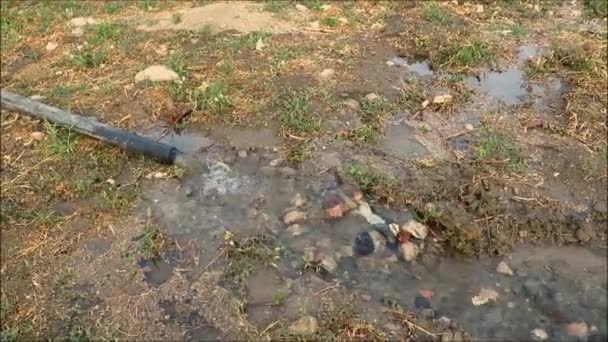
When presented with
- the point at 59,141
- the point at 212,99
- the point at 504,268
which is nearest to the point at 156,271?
the point at 59,141

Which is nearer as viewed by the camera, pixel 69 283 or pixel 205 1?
pixel 69 283

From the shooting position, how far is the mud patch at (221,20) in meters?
5.62

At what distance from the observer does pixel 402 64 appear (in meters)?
5.03

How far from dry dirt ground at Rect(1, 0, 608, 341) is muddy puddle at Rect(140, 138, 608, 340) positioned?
0.02 metres

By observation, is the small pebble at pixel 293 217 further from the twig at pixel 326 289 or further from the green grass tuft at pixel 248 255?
the twig at pixel 326 289

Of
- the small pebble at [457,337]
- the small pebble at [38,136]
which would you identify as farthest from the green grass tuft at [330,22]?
the small pebble at [457,337]

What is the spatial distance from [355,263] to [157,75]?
8.36 feet

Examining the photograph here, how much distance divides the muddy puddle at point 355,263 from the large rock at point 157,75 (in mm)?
1262

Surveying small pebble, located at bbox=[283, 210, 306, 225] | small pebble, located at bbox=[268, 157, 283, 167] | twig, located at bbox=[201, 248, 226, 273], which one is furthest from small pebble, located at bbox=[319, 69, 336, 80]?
twig, located at bbox=[201, 248, 226, 273]

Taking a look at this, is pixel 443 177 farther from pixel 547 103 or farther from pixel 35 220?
pixel 35 220

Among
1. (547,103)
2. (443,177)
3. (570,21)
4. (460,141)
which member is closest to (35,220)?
(443,177)

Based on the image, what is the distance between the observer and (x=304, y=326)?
9.07 feet

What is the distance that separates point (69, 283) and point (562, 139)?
125 inches

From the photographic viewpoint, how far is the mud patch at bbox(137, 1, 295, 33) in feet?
18.4
